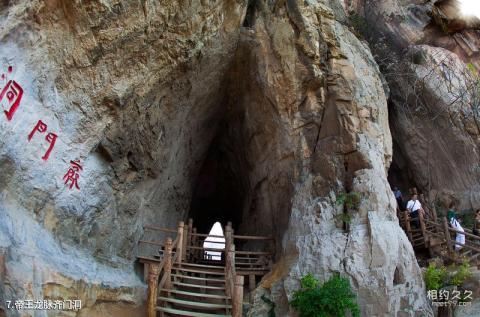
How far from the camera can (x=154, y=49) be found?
8766mm

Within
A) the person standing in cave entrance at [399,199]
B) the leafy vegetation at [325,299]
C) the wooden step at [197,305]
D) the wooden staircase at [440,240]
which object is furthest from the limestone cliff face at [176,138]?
the person standing in cave entrance at [399,199]

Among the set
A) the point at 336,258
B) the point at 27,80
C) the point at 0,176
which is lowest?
the point at 336,258

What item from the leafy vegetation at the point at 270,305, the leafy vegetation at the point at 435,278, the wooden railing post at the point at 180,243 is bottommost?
the leafy vegetation at the point at 270,305

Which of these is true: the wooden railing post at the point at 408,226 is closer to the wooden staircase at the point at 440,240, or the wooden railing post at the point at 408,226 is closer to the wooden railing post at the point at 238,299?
the wooden staircase at the point at 440,240

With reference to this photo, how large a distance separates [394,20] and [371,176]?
29.3 ft

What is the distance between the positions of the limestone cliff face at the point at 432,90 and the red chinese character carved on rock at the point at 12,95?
443 inches

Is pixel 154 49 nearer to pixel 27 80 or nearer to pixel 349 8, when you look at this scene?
pixel 27 80

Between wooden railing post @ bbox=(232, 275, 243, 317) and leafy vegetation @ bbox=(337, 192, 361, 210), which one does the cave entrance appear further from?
wooden railing post @ bbox=(232, 275, 243, 317)

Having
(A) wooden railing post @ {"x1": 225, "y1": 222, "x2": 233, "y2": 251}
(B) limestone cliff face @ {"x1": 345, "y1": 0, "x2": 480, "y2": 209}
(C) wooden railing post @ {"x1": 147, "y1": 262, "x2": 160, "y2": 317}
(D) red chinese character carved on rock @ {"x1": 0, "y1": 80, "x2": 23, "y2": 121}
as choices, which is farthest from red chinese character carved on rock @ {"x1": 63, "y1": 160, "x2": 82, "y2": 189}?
(B) limestone cliff face @ {"x1": 345, "y1": 0, "x2": 480, "y2": 209}

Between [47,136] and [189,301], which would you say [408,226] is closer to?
[189,301]

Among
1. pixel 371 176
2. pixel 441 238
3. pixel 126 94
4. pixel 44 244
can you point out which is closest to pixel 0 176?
pixel 44 244

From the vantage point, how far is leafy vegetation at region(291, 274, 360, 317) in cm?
711

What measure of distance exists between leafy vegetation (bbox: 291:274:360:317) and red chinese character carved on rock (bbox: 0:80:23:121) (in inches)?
233

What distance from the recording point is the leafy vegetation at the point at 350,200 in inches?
344
